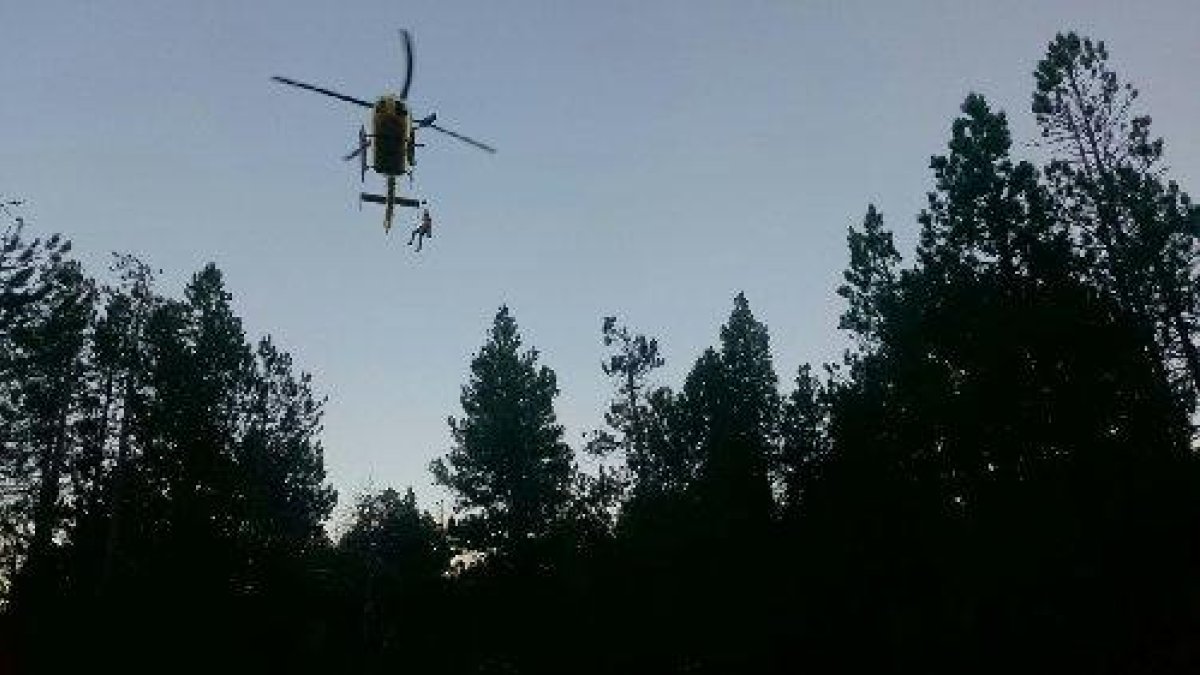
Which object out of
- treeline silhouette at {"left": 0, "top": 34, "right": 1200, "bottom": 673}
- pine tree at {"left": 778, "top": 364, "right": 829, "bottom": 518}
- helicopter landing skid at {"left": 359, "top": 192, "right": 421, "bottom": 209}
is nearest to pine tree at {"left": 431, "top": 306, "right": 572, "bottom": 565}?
treeline silhouette at {"left": 0, "top": 34, "right": 1200, "bottom": 673}

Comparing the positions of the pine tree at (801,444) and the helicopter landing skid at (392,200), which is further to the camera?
the pine tree at (801,444)

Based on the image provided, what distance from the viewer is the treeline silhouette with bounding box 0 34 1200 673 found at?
1919cm

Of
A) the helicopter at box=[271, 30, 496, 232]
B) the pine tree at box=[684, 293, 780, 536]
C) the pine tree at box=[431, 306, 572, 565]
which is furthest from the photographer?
the pine tree at box=[431, 306, 572, 565]

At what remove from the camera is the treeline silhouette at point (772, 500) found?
19.2 m

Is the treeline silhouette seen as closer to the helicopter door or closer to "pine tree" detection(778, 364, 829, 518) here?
"pine tree" detection(778, 364, 829, 518)

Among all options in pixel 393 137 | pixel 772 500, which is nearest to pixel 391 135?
pixel 393 137

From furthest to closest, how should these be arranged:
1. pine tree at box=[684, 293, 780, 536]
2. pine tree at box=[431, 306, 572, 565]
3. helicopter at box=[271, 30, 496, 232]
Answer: pine tree at box=[431, 306, 572, 565]
pine tree at box=[684, 293, 780, 536]
helicopter at box=[271, 30, 496, 232]

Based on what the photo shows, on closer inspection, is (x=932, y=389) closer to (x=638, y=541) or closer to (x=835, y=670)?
(x=835, y=670)

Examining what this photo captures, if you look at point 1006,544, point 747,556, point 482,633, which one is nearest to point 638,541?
point 747,556

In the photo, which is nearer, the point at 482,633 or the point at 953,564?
the point at 953,564

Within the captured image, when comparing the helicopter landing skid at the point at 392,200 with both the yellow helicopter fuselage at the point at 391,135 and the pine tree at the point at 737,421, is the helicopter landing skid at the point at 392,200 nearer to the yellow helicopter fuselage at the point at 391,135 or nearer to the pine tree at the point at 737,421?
the yellow helicopter fuselage at the point at 391,135

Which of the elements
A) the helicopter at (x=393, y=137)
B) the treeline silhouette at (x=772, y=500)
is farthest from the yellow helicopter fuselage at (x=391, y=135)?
the treeline silhouette at (x=772, y=500)

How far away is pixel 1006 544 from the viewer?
1944 centimetres

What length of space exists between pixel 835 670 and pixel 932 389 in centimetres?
790
